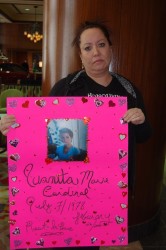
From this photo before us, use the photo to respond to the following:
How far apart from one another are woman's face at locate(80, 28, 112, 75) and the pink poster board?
191 millimetres

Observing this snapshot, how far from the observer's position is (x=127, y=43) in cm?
223

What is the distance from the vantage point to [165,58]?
2.39 m

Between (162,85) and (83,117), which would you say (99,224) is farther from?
(162,85)

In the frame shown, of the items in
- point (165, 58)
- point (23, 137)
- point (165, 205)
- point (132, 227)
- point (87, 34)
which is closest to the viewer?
point (23, 137)

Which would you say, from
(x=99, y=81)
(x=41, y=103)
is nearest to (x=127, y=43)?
(x=99, y=81)

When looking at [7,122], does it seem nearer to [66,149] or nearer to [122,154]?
Answer: [66,149]

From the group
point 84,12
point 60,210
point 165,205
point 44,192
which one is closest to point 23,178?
point 44,192

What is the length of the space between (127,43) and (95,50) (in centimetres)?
95

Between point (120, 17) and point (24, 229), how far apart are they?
5.15 ft

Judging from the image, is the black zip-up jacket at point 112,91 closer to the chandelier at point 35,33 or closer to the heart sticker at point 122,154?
the heart sticker at point 122,154

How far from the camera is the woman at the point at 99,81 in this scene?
1.38 meters

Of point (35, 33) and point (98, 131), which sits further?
point (35, 33)

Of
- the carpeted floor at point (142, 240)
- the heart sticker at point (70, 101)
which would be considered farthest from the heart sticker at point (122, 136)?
the carpeted floor at point (142, 240)

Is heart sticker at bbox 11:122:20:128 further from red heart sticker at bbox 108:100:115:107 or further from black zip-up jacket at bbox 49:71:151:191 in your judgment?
red heart sticker at bbox 108:100:115:107
